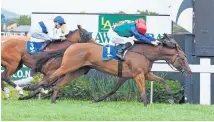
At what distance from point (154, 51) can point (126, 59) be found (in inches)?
23.7

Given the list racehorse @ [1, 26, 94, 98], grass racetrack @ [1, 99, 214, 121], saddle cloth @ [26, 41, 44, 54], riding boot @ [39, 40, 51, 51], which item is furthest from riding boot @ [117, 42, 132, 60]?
saddle cloth @ [26, 41, 44, 54]

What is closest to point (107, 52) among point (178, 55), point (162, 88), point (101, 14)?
point (178, 55)

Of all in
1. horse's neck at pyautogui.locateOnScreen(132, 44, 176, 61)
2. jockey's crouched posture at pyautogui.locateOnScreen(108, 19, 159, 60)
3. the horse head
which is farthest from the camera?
the horse head

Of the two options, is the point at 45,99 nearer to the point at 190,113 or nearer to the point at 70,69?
the point at 70,69

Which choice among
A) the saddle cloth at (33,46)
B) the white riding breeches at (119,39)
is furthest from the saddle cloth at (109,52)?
the saddle cloth at (33,46)

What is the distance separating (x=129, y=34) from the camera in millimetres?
12375

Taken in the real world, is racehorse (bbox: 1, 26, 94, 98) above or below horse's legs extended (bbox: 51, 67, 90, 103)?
above

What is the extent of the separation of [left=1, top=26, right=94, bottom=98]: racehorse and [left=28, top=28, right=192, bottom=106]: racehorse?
815 millimetres

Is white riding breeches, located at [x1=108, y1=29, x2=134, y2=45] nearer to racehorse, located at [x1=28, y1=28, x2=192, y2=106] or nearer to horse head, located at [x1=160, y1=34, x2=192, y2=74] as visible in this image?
racehorse, located at [x1=28, y1=28, x2=192, y2=106]

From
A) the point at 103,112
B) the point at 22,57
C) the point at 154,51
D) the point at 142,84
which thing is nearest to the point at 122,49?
the point at 154,51

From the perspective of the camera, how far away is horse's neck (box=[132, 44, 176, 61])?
12469 millimetres

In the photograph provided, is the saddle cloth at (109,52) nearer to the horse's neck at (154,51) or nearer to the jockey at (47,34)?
the horse's neck at (154,51)

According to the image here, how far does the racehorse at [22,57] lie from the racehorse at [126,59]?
815mm

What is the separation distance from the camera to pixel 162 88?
1423 centimetres
